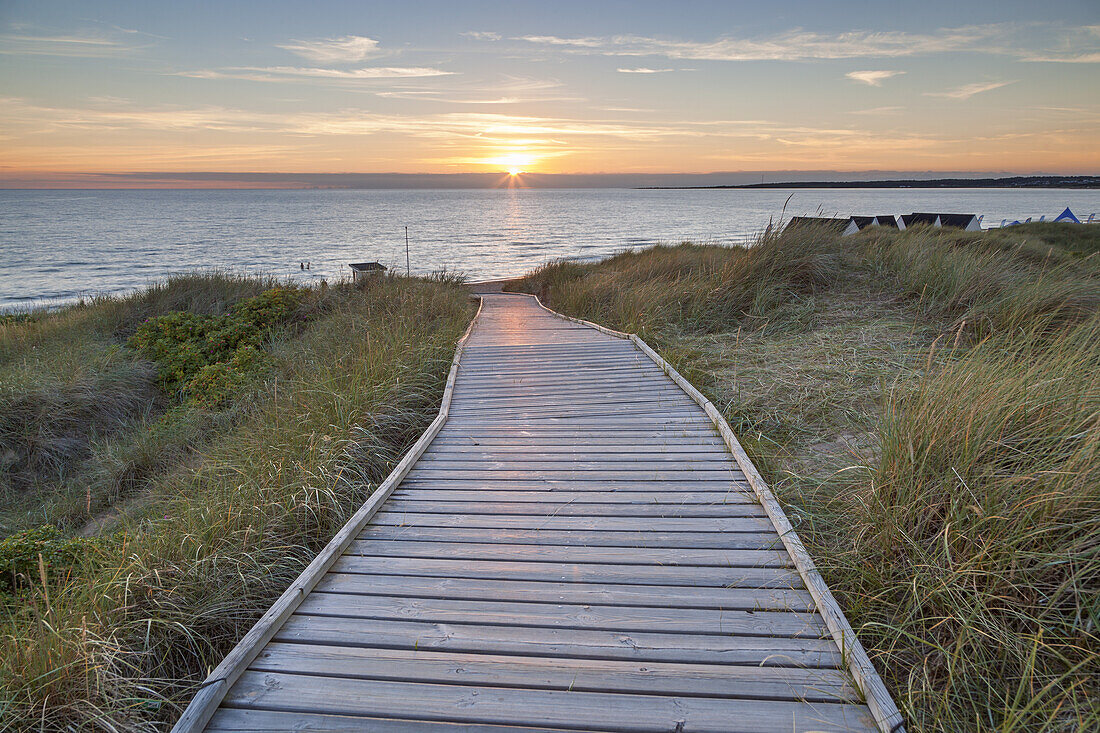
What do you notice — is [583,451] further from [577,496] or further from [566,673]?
[566,673]

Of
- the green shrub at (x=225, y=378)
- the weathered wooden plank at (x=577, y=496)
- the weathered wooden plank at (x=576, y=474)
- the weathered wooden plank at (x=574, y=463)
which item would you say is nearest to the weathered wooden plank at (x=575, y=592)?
the weathered wooden plank at (x=577, y=496)

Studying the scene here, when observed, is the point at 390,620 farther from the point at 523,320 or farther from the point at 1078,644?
the point at 523,320

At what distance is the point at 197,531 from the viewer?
2.97 metres

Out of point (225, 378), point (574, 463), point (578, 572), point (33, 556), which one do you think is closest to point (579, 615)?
point (578, 572)

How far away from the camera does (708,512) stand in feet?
10.5

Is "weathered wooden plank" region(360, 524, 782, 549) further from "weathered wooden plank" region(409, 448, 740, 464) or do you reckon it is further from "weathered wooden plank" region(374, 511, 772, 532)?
"weathered wooden plank" region(409, 448, 740, 464)

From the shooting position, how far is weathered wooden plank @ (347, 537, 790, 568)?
8.98 ft

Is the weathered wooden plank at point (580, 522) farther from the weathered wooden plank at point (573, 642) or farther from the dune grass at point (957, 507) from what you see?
the weathered wooden plank at point (573, 642)

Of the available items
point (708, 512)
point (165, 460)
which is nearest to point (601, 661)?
point (708, 512)

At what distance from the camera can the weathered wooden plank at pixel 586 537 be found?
114 inches

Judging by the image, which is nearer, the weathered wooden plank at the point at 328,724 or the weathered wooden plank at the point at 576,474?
the weathered wooden plank at the point at 328,724

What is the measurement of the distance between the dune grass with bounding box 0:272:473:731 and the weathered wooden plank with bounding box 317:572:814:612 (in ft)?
1.93

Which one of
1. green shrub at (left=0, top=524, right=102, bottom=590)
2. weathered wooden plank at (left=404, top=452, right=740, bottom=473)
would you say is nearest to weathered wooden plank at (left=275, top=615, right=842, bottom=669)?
weathered wooden plank at (left=404, top=452, right=740, bottom=473)

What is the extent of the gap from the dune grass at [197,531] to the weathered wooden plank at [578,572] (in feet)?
1.92
